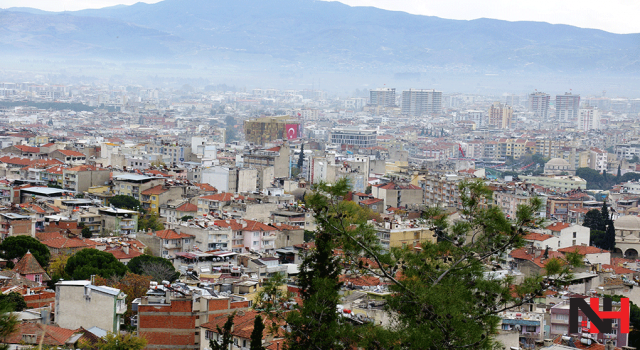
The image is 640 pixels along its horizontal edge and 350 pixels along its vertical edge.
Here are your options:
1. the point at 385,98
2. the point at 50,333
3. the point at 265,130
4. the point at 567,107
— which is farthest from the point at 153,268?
the point at 385,98

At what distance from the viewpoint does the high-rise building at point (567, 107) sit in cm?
13562

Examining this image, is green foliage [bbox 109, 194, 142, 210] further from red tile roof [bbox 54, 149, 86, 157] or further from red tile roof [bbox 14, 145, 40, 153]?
red tile roof [bbox 14, 145, 40, 153]

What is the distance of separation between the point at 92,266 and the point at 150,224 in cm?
934

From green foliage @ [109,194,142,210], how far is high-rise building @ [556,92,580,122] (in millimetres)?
112854

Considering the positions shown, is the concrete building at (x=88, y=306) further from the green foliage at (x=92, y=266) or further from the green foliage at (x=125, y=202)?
the green foliage at (x=125, y=202)

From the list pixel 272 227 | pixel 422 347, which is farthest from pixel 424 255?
pixel 272 227

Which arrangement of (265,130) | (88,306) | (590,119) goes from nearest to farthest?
1. (88,306)
2. (265,130)
3. (590,119)

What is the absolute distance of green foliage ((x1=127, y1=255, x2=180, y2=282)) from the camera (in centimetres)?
1816

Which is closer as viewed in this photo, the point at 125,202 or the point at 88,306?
the point at 88,306

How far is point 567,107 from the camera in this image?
13625cm

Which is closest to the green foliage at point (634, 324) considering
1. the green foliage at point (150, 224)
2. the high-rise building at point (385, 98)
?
the green foliage at point (150, 224)

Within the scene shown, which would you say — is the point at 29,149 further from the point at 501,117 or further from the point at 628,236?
the point at 501,117

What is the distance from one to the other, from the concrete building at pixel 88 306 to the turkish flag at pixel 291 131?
208ft

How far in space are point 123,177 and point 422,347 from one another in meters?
25.4
